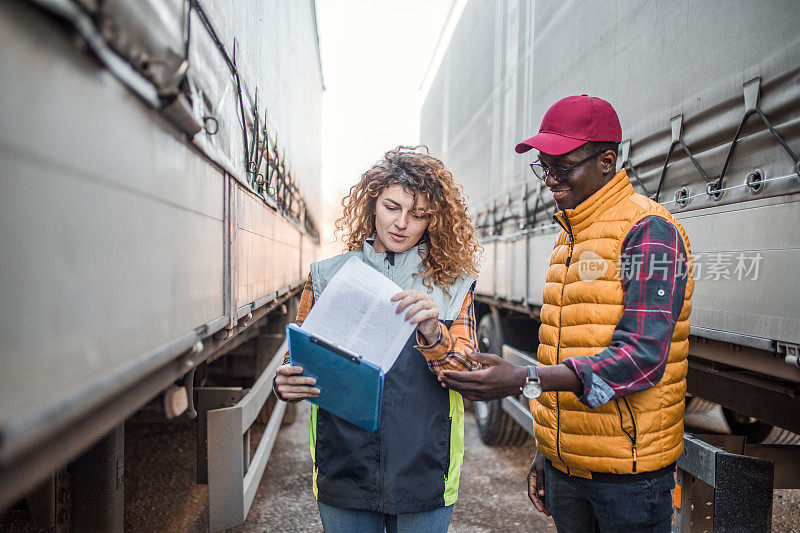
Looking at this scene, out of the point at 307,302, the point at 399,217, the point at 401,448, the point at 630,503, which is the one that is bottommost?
the point at 630,503

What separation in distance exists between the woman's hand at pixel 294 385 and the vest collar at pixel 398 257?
1.30 ft

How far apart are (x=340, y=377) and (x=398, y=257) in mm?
432

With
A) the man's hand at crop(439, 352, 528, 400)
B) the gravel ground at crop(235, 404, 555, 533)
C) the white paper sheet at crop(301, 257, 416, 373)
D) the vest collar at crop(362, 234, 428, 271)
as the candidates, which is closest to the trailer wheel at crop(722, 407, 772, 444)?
the gravel ground at crop(235, 404, 555, 533)

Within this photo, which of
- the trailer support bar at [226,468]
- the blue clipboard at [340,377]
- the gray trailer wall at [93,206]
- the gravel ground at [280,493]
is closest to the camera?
the gray trailer wall at [93,206]

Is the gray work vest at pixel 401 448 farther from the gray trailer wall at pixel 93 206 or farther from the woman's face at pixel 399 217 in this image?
the gray trailer wall at pixel 93 206

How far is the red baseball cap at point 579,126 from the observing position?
1.58 meters

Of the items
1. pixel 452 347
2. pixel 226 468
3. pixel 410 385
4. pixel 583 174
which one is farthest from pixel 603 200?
pixel 226 468

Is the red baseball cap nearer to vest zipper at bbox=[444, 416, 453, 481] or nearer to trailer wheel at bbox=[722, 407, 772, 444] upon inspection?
vest zipper at bbox=[444, 416, 453, 481]

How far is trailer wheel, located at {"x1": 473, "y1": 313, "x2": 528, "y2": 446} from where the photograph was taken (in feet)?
15.0

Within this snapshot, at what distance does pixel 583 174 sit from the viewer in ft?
5.31

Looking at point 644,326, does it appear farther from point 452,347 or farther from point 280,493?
point 280,493

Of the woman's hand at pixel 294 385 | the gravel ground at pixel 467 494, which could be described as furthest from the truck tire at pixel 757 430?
the woman's hand at pixel 294 385

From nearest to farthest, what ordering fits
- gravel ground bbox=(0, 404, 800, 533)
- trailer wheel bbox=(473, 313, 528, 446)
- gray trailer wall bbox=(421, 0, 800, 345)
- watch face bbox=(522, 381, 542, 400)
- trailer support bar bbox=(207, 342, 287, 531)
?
watch face bbox=(522, 381, 542, 400), gray trailer wall bbox=(421, 0, 800, 345), trailer support bar bbox=(207, 342, 287, 531), gravel ground bbox=(0, 404, 800, 533), trailer wheel bbox=(473, 313, 528, 446)

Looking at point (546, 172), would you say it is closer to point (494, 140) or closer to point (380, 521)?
point (380, 521)
